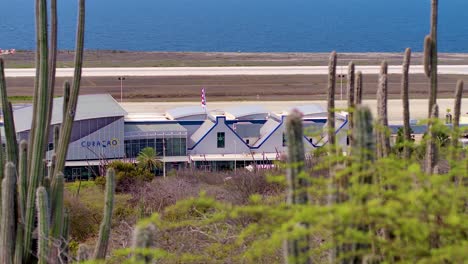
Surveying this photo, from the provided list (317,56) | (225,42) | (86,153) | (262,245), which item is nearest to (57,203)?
Result: (262,245)

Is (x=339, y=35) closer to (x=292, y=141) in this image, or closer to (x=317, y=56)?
(x=317, y=56)

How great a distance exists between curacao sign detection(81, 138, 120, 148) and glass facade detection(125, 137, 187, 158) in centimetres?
52

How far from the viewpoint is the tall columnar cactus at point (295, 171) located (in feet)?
20.9

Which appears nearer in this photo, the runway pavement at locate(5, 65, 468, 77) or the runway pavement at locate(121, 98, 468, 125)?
the runway pavement at locate(121, 98, 468, 125)

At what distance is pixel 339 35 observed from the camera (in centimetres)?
18500

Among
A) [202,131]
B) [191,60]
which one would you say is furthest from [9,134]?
[191,60]

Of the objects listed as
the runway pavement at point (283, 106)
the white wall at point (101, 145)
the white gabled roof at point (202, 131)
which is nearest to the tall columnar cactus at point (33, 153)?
the white wall at point (101, 145)

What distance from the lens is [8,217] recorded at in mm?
10289

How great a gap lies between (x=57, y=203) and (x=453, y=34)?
612 ft

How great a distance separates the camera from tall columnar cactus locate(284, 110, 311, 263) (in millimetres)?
6359

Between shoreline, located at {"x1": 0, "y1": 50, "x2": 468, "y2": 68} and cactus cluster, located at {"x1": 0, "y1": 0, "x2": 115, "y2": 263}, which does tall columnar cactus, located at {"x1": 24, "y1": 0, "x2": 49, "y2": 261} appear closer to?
cactus cluster, located at {"x1": 0, "y1": 0, "x2": 115, "y2": 263}

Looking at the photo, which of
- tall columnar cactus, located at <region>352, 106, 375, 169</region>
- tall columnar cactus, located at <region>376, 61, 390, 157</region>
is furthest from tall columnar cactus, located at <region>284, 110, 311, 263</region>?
tall columnar cactus, located at <region>376, 61, 390, 157</region>

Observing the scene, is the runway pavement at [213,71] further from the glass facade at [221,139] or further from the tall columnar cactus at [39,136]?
the tall columnar cactus at [39,136]

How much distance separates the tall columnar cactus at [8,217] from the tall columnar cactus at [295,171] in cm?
472
